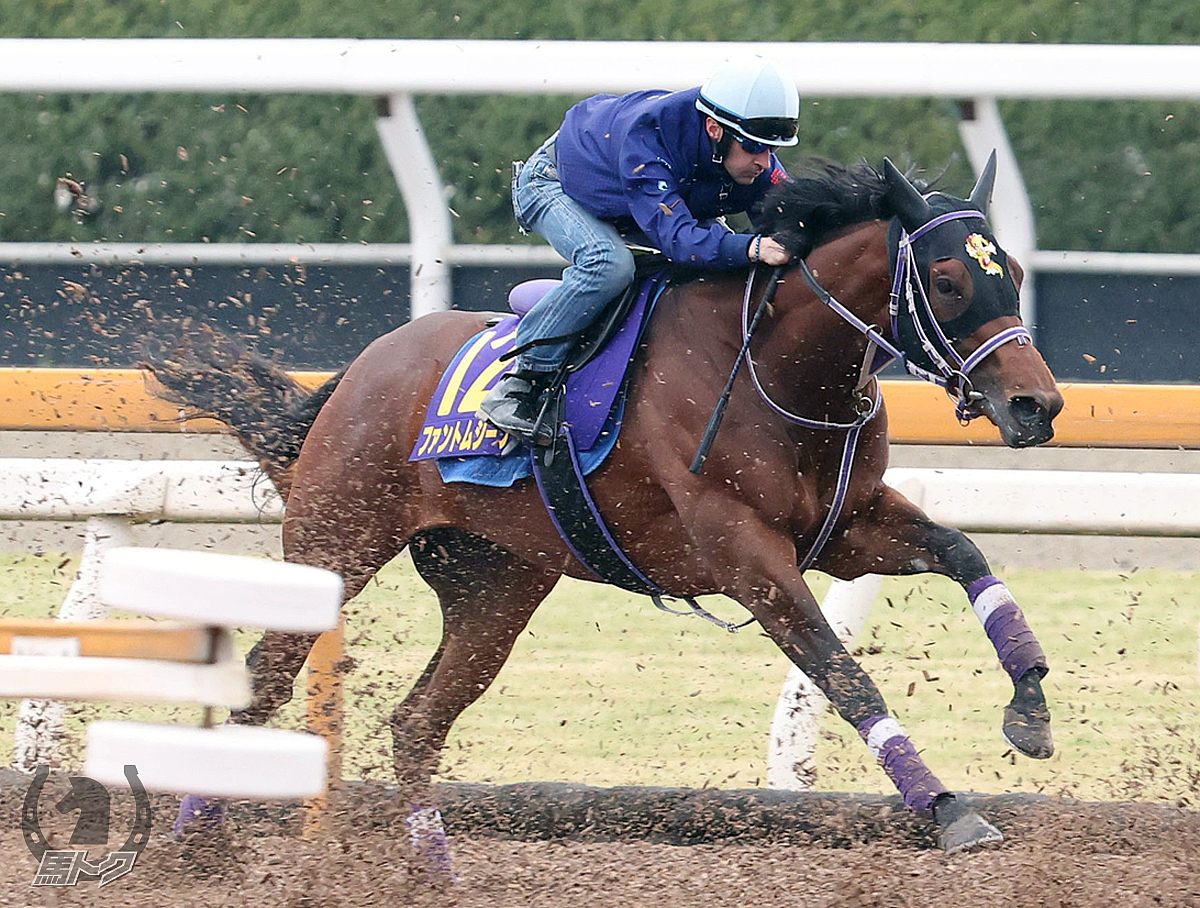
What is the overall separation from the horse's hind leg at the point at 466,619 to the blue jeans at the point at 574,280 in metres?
0.55

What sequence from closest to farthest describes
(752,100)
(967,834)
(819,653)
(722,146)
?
(967,834) → (819,653) → (752,100) → (722,146)

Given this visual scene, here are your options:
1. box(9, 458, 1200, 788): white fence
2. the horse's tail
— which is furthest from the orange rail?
box(9, 458, 1200, 788): white fence

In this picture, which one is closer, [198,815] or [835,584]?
[198,815]

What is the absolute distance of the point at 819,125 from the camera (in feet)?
22.1

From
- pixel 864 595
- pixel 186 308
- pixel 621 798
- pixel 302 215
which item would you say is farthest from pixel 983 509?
pixel 302 215

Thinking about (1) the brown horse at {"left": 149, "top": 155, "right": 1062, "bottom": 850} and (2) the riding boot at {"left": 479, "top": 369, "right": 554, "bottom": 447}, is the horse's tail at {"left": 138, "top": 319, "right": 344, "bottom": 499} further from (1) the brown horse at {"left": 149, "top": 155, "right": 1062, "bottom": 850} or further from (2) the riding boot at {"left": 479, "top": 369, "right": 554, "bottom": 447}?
(2) the riding boot at {"left": 479, "top": 369, "right": 554, "bottom": 447}

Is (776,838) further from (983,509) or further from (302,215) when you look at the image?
(302,215)

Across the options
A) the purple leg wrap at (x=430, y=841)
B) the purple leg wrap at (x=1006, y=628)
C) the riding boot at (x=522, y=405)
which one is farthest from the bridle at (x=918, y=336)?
the purple leg wrap at (x=430, y=841)

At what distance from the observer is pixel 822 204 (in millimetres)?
3533

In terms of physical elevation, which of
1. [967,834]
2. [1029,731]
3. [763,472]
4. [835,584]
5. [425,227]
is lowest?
[967,834]

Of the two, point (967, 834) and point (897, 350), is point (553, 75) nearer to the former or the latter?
point (897, 350)

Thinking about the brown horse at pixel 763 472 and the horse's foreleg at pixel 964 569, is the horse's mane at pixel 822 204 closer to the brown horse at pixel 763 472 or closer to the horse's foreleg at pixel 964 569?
the brown horse at pixel 763 472

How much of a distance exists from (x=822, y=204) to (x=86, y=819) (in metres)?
2.03

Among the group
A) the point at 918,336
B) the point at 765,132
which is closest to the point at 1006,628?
the point at 918,336
